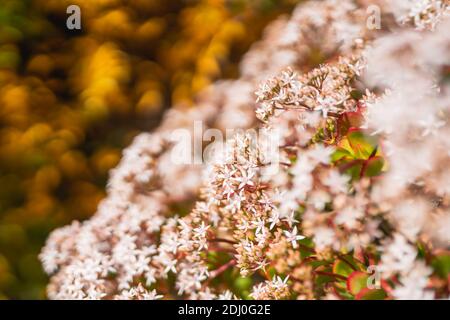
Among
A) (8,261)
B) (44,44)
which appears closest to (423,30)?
(44,44)

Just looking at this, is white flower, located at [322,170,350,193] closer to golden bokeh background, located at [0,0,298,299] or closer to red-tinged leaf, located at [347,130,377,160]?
red-tinged leaf, located at [347,130,377,160]

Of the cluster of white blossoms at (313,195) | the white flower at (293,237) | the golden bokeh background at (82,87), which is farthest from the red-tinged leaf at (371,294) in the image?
the golden bokeh background at (82,87)

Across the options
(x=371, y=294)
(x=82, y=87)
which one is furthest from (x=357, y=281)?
(x=82, y=87)

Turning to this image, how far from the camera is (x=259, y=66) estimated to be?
3.93ft

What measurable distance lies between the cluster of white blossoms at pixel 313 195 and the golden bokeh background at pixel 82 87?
444 millimetres

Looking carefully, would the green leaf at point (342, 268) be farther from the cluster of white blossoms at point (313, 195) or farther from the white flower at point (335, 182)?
the white flower at point (335, 182)

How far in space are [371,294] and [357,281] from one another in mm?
25

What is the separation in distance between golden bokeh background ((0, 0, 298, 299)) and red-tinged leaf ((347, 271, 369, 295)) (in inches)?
33.1

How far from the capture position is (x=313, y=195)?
26.4 inches

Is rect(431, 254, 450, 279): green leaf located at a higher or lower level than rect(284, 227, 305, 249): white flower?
lower

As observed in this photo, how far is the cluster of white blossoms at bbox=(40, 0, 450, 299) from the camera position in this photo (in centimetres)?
62

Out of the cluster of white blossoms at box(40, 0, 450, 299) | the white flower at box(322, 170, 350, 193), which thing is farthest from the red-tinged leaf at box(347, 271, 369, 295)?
the white flower at box(322, 170, 350, 193)
